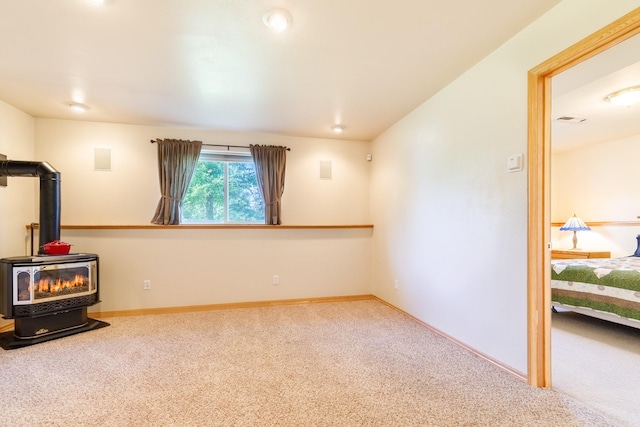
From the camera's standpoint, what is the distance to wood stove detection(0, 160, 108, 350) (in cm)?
274

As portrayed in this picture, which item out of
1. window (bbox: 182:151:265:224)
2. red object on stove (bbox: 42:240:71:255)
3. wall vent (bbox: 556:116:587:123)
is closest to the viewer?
red object on stove (bbox: 42:240:71:255)

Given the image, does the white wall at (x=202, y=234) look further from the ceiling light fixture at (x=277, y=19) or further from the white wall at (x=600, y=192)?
the white wall at (x=600, y=192)

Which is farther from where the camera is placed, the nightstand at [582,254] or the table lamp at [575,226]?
the table lamp at [575,226]

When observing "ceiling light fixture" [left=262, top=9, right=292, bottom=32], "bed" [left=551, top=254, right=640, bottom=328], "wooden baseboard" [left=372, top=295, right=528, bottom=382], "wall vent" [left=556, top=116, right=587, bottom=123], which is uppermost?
"wall vent" [left=556, top=116, right=587, bottom=123]

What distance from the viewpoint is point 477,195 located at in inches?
96.4

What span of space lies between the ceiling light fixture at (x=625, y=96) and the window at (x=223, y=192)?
3.97 metres

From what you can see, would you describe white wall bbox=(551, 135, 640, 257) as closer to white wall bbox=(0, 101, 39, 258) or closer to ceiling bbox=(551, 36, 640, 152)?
ceiling bbox=(551, 36, 640, 152)

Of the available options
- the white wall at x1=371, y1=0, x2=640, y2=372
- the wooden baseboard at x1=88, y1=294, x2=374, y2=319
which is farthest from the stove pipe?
the white wall at x1=371, y1=0, x2=640, y2=372

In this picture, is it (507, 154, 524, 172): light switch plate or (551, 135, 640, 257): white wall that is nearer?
(507, 154, 524, 172): light switch plate

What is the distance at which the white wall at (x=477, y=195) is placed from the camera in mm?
2018

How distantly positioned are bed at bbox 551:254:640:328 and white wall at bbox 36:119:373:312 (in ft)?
7.33

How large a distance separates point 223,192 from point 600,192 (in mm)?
5843

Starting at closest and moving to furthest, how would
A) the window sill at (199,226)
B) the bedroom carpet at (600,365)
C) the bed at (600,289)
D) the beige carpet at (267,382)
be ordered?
the beige carpet at (267,382) → the bedroom carpet at (600,365) → the bed at (600,289) → the window sill at (199,226)

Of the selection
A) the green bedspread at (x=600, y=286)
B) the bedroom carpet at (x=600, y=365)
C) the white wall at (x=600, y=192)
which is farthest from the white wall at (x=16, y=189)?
the white wall at (x=600, y=192)
